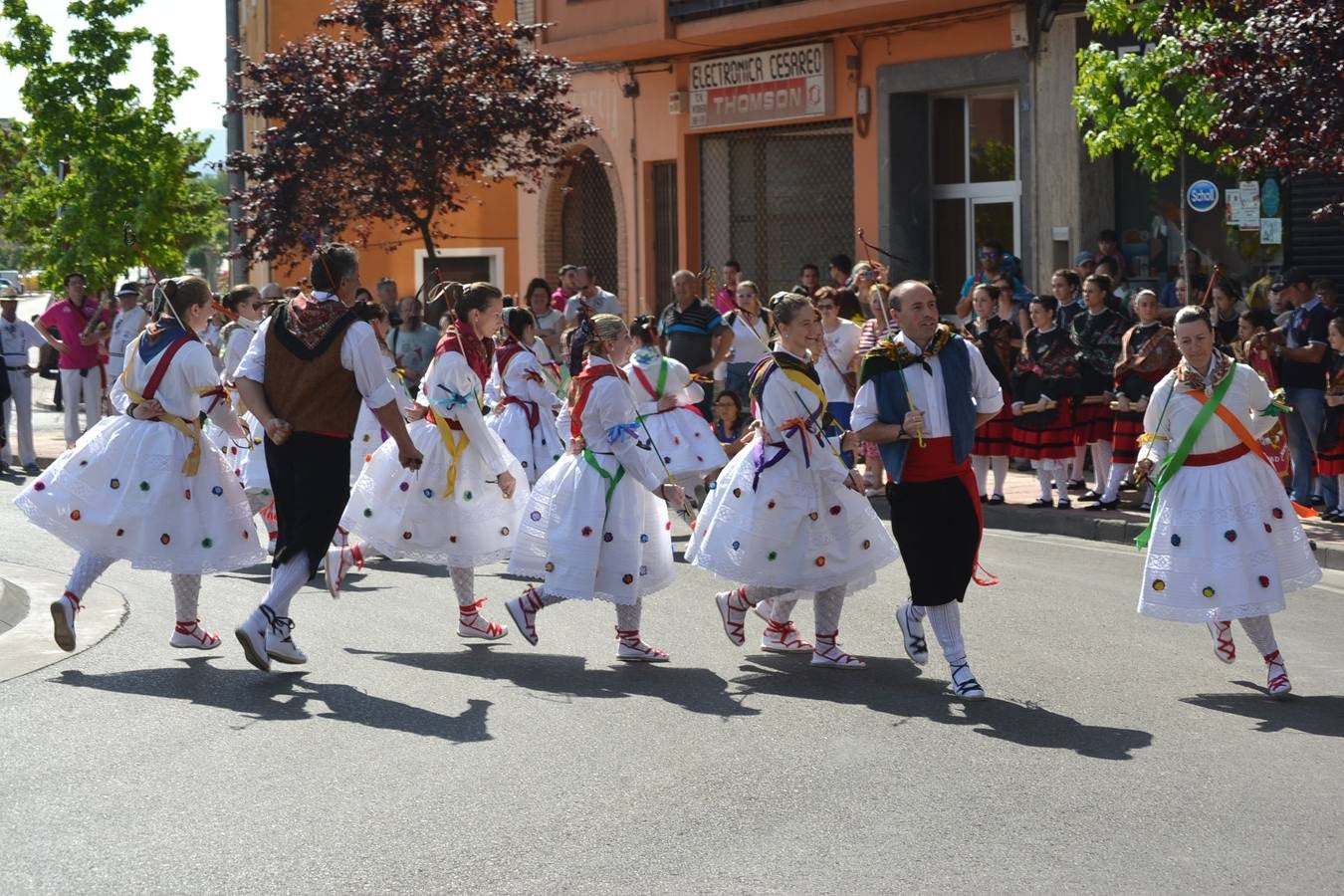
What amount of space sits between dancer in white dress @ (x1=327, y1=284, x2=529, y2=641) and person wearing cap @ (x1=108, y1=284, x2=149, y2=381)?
11281 mm

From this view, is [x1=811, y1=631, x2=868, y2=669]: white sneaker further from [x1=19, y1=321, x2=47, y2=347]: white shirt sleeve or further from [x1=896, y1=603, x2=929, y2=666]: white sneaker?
[x1=19, y1=321, x2=47, y2=347]: white shirt sleeve

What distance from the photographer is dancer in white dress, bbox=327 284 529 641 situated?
401 inches

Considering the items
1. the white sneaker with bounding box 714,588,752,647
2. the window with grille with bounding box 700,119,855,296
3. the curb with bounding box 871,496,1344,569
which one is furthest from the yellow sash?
the window with grille with bounding box 700,119,855,296

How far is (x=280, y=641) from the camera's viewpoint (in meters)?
8.81

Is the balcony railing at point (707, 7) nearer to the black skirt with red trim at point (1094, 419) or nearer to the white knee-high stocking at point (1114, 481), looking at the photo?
the black skirt with red trim at point (1094, 419)

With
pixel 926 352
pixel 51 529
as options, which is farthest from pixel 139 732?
pixel 926 352

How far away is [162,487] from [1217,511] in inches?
187

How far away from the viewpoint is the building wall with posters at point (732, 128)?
23.1m

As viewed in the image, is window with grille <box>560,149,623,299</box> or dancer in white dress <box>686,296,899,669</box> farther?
window with grille <box>560,149,623,299</box>

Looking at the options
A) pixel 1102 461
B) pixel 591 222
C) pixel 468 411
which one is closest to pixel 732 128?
pixel 591 222

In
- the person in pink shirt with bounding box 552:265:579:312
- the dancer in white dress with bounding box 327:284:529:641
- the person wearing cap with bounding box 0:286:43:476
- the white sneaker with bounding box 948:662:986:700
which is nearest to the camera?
the white sneaker with bounding box 948:662:986:700

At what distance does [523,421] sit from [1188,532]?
5.12 m

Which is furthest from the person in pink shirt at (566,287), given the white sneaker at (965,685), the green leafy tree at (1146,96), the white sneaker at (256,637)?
the white sneaker at (965,685)

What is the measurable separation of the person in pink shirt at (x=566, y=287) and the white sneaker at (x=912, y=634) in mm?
11380
